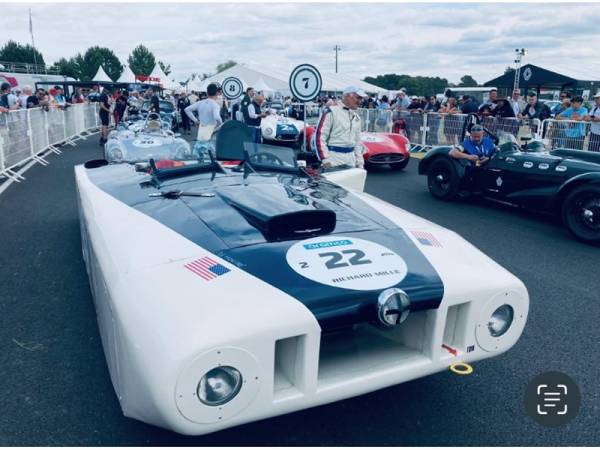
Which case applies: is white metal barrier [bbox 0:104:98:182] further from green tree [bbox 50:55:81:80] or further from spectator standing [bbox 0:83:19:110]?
green tree [bbox 50:55:81:80]

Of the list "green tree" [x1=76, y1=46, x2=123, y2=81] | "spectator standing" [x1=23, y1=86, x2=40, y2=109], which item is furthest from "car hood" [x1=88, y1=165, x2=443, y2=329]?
"green tree" [x1=76, y1=46, x2=123, y2=81]

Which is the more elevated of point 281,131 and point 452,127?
point 452,127

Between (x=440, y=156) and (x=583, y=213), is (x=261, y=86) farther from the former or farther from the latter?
(x=583, y=213)

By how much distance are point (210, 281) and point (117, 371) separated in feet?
1.82

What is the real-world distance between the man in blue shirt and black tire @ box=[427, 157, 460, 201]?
329 millimetres

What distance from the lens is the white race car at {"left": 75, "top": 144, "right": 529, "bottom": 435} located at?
1782 mm

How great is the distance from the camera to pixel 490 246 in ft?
18.0

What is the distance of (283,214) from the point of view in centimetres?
243

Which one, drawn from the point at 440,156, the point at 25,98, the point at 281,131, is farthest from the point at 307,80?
the point at 25,98

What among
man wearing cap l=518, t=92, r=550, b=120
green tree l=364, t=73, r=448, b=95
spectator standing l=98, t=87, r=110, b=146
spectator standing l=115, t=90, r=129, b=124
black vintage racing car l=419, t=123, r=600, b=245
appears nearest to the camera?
black vintage racing car l=419, t=123, r=600, b=245

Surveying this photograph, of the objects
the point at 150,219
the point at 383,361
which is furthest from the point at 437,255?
the point at 150,219

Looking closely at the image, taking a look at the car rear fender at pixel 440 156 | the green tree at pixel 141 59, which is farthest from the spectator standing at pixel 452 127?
the green tree at pixel 141 59

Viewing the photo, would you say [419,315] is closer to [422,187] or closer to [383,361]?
[383,361]

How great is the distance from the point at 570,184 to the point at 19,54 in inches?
3486
